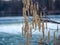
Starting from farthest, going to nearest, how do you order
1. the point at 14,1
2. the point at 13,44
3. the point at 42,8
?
the point at 14,1
the point at 13,44
the point at 42,8

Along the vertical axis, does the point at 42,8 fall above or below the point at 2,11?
above

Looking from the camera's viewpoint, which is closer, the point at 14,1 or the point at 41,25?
the point at 41,25

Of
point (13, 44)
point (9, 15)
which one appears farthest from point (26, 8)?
point (9, 15)

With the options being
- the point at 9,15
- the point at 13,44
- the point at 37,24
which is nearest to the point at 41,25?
the point at 37,24

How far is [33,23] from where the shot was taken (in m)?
1.18

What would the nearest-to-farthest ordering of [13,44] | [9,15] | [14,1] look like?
[13,44]
[9,15]
[14,1]

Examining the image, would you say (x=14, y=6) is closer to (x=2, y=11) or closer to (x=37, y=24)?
(x=2, y=11)

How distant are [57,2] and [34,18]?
11853 mm

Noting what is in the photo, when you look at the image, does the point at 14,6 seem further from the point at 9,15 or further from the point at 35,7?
the point at 35,7

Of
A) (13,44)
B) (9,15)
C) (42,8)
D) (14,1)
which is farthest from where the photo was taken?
(14,1)

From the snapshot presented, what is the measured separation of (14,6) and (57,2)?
2.47m

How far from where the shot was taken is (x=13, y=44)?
13.2ft

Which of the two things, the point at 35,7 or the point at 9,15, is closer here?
the point at 35,7

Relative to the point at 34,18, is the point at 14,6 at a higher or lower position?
lower
